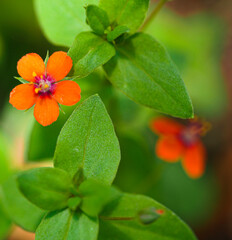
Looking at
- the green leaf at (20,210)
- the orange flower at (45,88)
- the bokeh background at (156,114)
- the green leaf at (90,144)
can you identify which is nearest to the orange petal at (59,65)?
the orange flower at (45,88)

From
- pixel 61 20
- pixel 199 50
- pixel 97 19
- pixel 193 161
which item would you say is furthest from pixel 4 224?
pixel 199 50

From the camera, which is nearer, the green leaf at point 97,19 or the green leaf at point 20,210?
the green leaf at point 97,19

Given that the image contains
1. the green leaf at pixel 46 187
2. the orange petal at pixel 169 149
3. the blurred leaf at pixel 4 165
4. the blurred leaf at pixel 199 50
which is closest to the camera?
the green leaf at pixel 46 187

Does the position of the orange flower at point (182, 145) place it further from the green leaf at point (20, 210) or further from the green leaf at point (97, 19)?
the green leaf at point (97, 19)

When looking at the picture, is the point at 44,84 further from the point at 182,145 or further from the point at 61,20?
the point at 182,145

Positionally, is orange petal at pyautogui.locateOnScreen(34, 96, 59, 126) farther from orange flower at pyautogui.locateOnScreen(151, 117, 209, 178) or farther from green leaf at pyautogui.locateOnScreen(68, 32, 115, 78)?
orange flower at pyautogui.locateOnScreen(151, 117, 209, 178)

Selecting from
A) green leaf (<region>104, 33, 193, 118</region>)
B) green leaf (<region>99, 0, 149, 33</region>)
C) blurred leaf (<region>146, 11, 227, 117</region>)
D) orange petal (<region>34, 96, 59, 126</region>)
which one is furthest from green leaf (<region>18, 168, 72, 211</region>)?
blurred leaf (<region>146, 11, 227, 117</region>)

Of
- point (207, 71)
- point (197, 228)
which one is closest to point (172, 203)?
point (197, 228)
